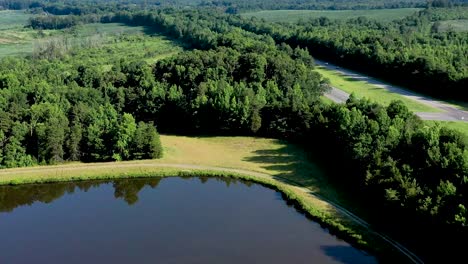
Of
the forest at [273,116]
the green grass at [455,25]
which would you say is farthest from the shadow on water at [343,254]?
the green grass at [455,25]

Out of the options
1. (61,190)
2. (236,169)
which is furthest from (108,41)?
(236,169)

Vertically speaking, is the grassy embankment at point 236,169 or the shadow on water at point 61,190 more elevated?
the grassy embankment at point 236,169

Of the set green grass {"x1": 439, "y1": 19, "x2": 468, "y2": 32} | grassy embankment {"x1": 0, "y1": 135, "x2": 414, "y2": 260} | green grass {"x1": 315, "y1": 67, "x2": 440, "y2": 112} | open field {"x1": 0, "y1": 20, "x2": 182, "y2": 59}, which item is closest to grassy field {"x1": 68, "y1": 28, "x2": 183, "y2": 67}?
open field {"x1": 0, "y1": 20, "x2": 182, "y2": 59}

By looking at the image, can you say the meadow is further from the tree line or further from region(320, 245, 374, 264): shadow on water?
region(320, 245, 374, 264): shadow on water

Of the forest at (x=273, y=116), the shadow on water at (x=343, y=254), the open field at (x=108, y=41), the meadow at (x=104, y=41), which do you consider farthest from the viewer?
the open field at (x=108, y=41)

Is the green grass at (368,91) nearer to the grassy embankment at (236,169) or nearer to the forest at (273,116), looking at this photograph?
the forest at (273,116)

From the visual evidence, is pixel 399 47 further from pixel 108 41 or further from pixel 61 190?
pixel 108 41
